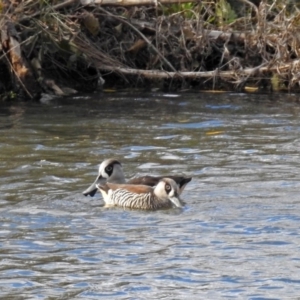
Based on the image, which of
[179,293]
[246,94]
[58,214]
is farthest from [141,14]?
[179,293]

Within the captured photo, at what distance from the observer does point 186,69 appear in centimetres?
1802

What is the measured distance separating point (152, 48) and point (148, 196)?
317 inches

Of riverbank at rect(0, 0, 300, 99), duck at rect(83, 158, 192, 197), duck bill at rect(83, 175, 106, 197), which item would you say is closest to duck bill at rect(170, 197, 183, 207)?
duck at rect(83, 158, 192, 197)

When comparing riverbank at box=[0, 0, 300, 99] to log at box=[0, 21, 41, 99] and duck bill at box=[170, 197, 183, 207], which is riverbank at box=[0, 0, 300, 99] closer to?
log at box=[0, 21, 41, 99]

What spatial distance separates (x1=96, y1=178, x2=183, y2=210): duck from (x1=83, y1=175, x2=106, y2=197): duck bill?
Result: 331mm

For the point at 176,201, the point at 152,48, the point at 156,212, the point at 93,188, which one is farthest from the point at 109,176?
the point at 152,48

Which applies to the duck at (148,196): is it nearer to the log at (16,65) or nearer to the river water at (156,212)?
the river water at (156,212)

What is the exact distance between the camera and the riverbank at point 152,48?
666 inches

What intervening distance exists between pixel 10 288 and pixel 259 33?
1115 centimetres

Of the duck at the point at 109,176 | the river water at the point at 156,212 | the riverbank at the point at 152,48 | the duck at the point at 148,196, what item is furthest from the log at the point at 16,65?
the duck at the point at 148,196

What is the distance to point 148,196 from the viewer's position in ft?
32.6

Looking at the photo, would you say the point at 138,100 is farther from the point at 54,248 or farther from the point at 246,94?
the point at 54,248

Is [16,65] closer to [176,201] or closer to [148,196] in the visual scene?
[148,196]

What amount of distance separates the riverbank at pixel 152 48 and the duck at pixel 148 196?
694 centimetres
